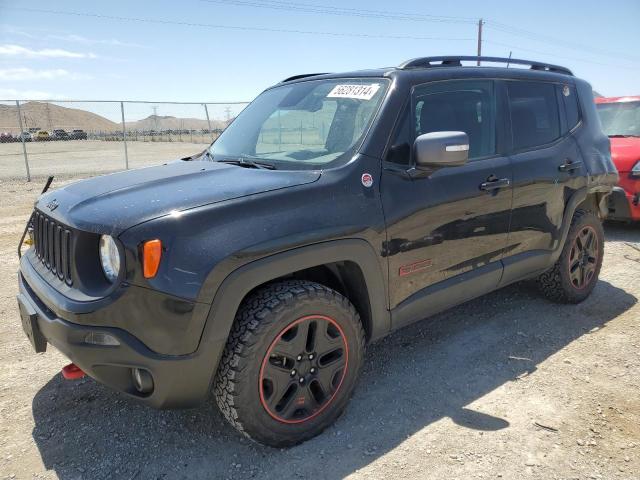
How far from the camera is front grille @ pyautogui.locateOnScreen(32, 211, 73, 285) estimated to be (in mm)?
2420

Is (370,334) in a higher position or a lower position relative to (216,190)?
lower

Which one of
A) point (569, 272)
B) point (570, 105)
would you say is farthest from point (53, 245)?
point (570, 105)

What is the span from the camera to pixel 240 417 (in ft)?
7.84

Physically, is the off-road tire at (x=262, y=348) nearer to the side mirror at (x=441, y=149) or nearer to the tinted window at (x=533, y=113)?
the side mirror at (x=441, y=149)

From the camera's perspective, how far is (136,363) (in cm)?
216

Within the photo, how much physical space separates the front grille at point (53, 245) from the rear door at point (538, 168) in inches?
110

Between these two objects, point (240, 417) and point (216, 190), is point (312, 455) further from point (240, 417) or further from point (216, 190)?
point (216, 190)

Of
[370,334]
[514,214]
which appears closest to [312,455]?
Answer: [370,334]

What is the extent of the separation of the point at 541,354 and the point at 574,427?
0.91m

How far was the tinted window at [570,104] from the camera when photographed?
422cm

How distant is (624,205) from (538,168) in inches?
138

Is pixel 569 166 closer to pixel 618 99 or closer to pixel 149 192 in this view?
pixel 149 192

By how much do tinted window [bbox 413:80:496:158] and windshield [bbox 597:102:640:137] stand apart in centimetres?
545

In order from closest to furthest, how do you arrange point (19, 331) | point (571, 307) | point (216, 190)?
point (216, 190)
point (19, 331)
point (571, 307)
